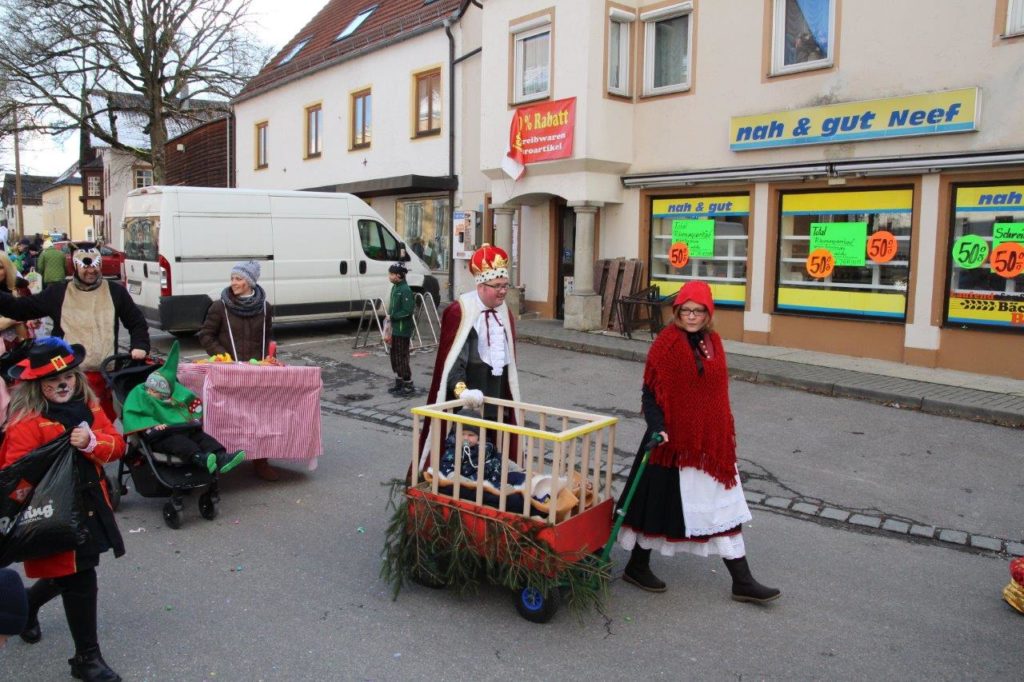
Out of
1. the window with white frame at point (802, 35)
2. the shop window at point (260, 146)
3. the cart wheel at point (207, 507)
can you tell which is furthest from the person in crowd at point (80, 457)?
the shop window at point (260, 146)

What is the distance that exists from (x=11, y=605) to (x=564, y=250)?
1385cm

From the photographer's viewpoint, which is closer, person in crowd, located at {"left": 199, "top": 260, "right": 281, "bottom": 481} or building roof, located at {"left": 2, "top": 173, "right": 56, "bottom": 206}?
person in crowd, located at {"left": 199, "top": 260, "right": 281, "bottom": 481}

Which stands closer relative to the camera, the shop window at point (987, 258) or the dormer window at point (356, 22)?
the shop window at point (987, 258)

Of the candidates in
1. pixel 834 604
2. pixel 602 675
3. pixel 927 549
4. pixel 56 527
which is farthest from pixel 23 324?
pixel 927 549

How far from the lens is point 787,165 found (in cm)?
1214

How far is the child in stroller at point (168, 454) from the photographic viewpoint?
223 inches

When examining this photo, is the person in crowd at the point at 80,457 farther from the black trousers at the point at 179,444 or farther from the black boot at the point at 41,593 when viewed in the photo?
the black trousers at the point at 179,444

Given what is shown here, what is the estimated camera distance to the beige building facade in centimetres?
1045

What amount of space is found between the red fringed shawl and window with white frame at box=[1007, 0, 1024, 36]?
8.35 m

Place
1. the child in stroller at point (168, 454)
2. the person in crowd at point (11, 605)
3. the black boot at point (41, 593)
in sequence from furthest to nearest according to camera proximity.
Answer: the child in stroller at point (168, 454) → the black boot at point (41, 593) → the person in crowd at point (11, 605)

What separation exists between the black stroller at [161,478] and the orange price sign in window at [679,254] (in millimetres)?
9656

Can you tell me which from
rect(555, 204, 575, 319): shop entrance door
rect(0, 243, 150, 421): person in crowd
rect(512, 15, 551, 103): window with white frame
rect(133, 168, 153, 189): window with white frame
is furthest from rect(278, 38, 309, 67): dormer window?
rect(133, 168, 153, 189): window with white frame

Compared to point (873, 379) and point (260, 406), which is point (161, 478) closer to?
point (260, 406)

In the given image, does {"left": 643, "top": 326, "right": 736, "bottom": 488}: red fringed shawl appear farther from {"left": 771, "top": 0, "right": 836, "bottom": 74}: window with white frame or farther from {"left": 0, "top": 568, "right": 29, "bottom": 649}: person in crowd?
{"left": 771, "top": 0, "right": 836, "bottom": 74}: window with white frame
